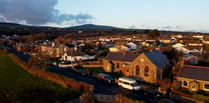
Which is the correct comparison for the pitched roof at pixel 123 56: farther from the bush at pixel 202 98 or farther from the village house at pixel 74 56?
the bush at pixel 202 98

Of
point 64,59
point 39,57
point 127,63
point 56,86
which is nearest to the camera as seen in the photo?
point 56,86

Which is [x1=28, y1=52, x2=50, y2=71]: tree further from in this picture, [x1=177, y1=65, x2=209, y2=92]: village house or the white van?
[x1=177, y1=65, x2=209, y2=92]: village house

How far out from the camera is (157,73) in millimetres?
36500

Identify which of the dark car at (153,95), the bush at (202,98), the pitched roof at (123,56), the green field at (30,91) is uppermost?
the pitched roof at (123,56)

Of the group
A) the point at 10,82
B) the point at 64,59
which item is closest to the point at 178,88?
the point at 10,82

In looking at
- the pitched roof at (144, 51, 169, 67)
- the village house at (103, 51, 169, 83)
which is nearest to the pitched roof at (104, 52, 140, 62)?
the village house at (103, 51, 169, 83)

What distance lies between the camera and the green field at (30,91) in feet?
77.5

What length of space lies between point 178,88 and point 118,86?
27.8 ft

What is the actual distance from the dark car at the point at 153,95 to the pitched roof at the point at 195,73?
5.62 meters

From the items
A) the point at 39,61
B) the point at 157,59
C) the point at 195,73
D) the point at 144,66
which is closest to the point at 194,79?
the point at 195,73

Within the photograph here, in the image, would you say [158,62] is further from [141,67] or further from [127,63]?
[127,63]

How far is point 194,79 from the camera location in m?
31.2

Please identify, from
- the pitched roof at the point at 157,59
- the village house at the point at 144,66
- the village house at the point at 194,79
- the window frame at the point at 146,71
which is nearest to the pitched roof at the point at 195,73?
the village house at the point at 194,79

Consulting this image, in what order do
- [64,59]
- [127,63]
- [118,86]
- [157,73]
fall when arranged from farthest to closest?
[64,59], [127,63], [157,73], [118,86]
